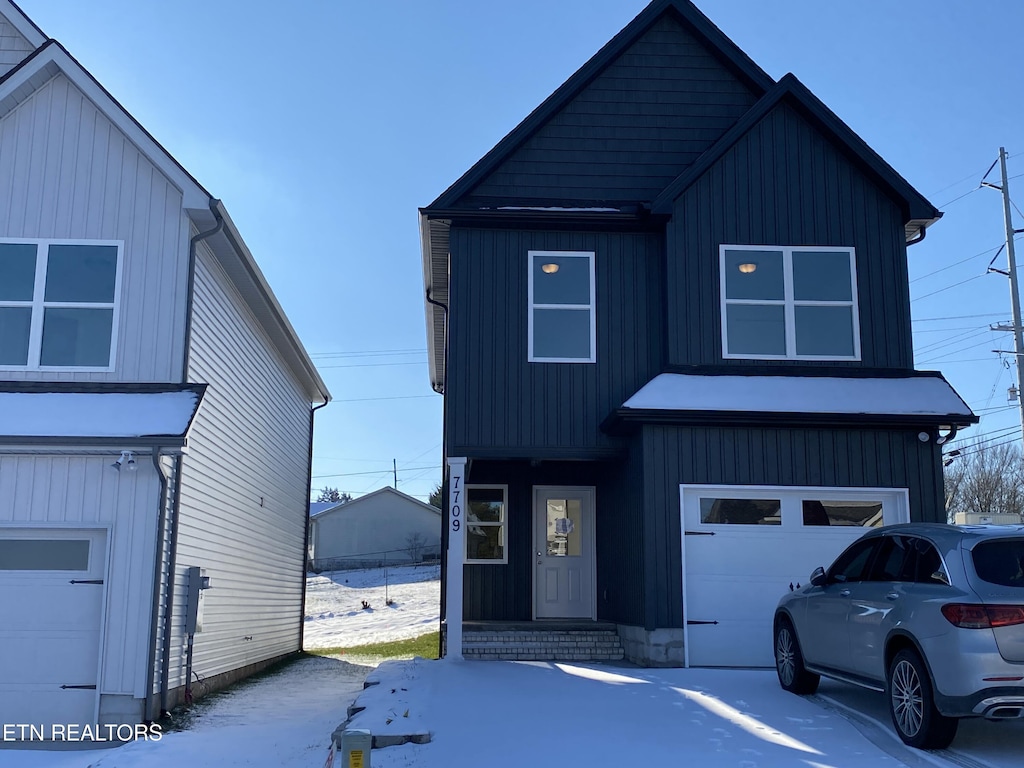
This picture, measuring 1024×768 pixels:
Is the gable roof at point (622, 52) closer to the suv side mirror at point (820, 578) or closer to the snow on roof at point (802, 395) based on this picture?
the snow on roof at point (802, 395)

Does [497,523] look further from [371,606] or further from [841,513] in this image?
[371,606]

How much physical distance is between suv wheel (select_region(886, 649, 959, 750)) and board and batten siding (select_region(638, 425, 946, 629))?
514cm

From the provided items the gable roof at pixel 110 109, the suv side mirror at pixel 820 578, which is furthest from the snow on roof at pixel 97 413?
the suv side mirror at pixel 820 578

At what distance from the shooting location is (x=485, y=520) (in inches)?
706

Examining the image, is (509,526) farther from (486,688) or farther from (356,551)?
(356,551)

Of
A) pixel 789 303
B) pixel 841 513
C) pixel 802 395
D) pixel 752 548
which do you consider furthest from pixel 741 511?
pixel 789 303

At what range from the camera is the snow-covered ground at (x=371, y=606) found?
1127 inches

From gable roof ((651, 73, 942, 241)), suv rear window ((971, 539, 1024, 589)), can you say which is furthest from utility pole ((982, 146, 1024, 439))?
suv rear window ((971, 539, 1024, 589))

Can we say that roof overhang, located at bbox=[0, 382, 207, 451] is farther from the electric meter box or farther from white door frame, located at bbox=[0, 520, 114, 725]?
the electric meter box

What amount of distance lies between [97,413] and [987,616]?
31.6 feet

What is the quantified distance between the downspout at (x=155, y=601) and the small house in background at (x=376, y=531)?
39.1m

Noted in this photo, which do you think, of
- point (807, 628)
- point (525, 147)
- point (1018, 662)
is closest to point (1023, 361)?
point (525, 147)

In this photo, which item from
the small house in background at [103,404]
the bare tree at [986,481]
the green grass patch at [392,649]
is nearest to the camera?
the small house in background at [103,404]

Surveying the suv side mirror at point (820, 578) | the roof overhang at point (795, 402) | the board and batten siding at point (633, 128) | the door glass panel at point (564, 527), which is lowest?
the suv side mirror at point (820, 578)
